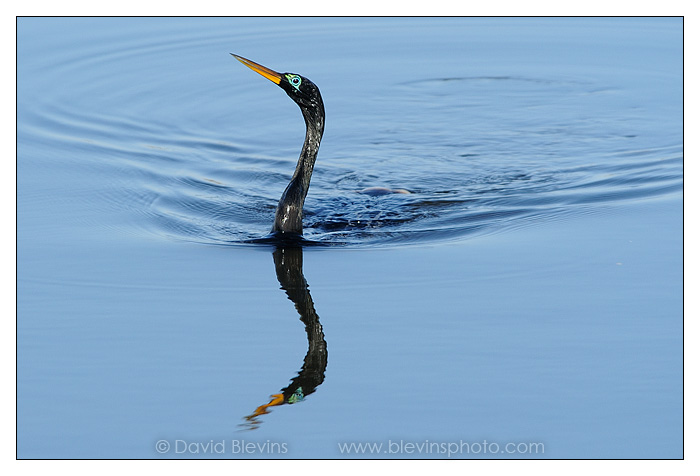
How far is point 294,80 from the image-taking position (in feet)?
26.7

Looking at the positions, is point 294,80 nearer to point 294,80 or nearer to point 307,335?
point 294,80

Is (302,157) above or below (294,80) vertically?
below

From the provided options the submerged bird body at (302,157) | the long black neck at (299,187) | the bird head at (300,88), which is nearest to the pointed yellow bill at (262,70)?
the bird head at (300,88)

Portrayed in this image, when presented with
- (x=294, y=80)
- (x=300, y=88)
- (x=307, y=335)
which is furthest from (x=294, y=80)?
(x=307, y=335)

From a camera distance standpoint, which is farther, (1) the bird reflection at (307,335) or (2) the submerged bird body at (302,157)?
(2) the submerged bird body at (302,157)

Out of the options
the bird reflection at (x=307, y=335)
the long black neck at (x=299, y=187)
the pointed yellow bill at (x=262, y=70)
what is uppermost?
the pointed yellow bill at (x=262, y=70)

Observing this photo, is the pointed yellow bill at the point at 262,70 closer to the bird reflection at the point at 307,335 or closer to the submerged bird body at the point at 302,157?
the submerged bird body at the point at 302,157

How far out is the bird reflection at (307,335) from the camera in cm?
557

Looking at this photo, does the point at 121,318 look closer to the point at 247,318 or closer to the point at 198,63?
the point at 247,318

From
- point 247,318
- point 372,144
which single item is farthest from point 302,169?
point 372,144

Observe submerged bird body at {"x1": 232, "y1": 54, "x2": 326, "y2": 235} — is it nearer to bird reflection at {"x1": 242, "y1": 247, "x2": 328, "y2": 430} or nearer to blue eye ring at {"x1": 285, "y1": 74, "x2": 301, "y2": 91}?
blue eye ring at {"x1": 285, "y1": 74, "x2": 301, "y2": 91}

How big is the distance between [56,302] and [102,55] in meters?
8.88

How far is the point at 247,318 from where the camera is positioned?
6719 millimetres

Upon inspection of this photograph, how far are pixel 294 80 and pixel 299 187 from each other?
37.6 inches
